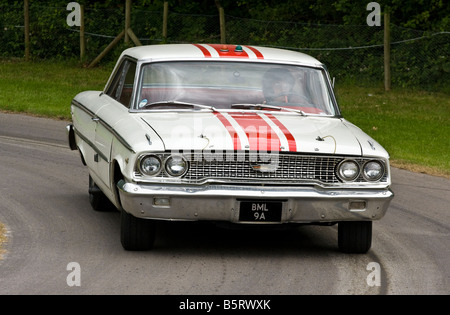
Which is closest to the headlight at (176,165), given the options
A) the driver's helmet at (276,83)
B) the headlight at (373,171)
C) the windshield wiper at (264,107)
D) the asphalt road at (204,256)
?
the asphalt road at (204,256)

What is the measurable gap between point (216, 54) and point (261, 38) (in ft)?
56.2

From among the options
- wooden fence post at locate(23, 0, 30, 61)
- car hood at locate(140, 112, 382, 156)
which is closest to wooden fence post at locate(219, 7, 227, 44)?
wooden fence post at locate(23, 0, 30, 61)

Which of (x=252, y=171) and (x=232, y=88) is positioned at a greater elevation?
(x=232, y=88)

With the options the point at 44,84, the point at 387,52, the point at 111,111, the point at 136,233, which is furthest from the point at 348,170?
the point at 387,52

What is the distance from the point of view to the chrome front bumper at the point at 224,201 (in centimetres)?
752

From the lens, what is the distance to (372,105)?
817 inches

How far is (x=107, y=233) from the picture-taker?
29.0 ft

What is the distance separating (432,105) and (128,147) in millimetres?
14415

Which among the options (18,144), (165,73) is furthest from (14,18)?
(165,73)

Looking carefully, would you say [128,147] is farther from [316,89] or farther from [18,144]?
[18,144]

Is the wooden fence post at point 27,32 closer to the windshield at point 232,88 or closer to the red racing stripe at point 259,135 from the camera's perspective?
the windshield at point 232,88

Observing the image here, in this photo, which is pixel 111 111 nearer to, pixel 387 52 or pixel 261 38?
pixel 387 52

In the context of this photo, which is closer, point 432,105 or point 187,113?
point 187,113

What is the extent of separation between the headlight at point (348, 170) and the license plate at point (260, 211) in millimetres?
544
